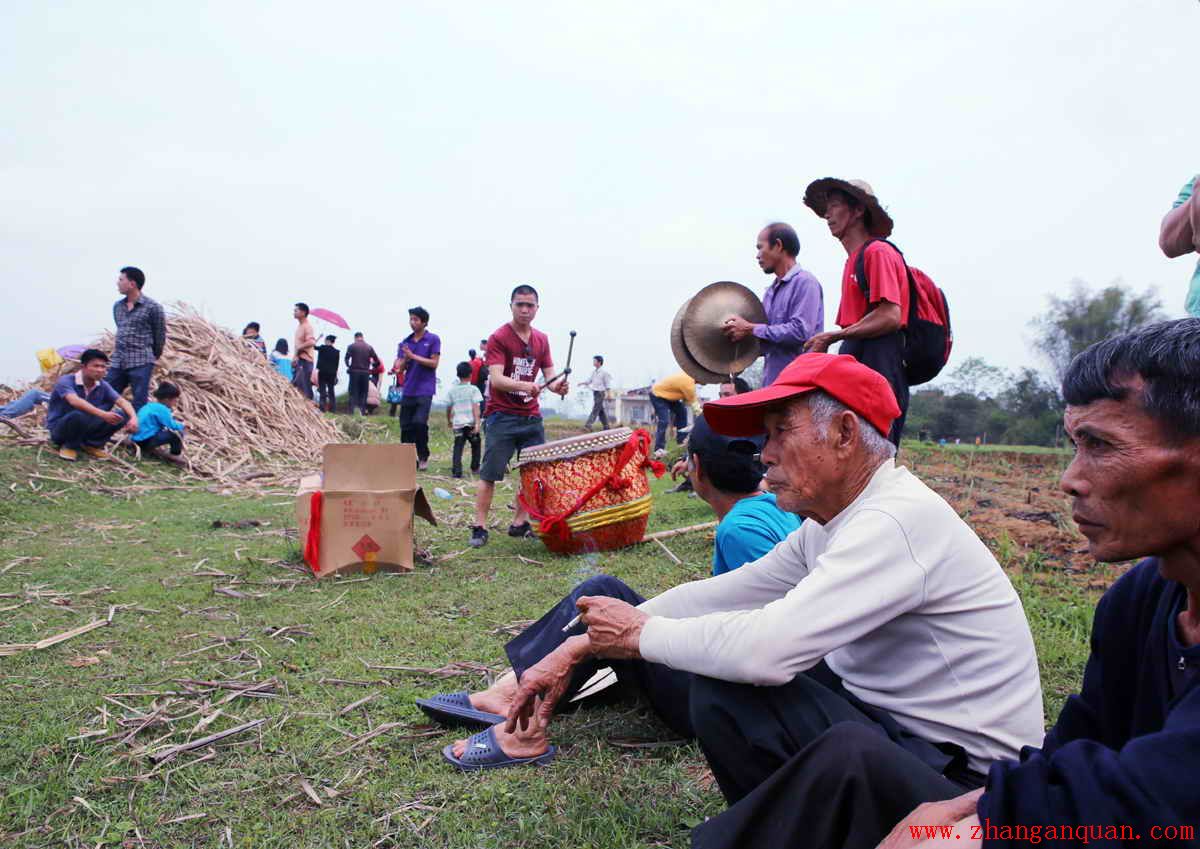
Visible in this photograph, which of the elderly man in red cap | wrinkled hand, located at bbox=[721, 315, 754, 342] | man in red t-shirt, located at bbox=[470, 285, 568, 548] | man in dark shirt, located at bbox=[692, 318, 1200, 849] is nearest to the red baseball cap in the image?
the elderly man in red cap

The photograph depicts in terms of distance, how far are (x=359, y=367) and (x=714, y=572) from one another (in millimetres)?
15812

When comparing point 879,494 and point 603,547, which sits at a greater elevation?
point 879,494

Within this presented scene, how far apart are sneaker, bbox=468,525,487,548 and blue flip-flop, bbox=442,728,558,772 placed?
3.64m

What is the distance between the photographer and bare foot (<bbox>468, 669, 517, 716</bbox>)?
112 inches

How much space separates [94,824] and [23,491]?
7280 mm

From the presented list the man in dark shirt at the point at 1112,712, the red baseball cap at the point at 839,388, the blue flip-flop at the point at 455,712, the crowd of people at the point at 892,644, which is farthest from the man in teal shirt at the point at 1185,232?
the blue flip-flop at the point at 455,712

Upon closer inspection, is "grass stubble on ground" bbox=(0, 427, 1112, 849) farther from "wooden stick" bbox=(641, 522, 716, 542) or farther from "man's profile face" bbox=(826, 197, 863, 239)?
"man's profile face" bbox=(826, 197, 863, 239)

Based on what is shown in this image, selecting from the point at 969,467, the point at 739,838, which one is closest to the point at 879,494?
the point at 739,838

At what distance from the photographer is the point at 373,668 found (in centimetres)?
341

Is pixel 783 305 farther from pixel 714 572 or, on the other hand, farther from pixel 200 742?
pixel 200 742

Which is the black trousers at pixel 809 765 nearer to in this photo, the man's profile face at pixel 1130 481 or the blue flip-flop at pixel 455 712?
the man's profile face at pixel 1130 481

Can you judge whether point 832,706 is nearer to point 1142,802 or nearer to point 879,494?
→ point 879,494

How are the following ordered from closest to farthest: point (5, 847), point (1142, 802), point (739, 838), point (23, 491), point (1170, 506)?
point (1142, 802) → point (1170, 506) → point (739, 838) → point (5, 847) → point (23, 491)

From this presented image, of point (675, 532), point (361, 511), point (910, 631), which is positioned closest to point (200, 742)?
point (910, 631)
